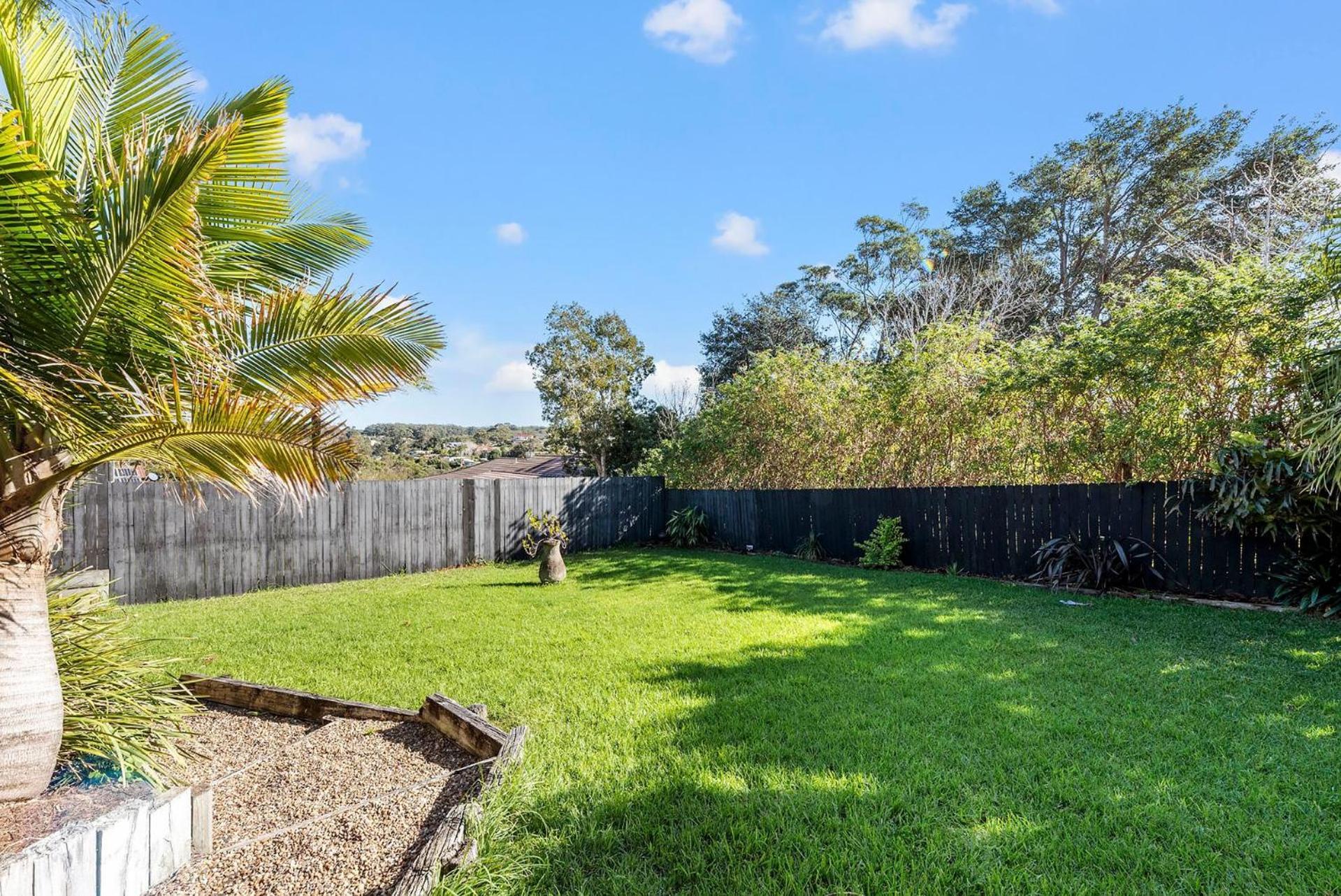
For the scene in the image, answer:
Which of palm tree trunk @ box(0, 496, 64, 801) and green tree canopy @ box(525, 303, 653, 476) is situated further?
green tree canopy @ box(525, 303, 653, 476)

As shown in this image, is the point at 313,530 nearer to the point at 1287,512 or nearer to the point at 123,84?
the point at 123,84

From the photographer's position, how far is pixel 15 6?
6.73 ft

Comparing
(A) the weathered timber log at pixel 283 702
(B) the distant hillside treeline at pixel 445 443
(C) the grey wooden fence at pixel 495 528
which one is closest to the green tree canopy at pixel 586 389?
(B) the distant hillside treeline at pixel 445 443

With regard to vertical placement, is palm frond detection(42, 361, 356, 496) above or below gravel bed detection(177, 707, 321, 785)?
above

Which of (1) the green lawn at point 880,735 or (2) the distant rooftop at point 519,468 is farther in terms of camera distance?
(2) the distant rooftop at point 519,468

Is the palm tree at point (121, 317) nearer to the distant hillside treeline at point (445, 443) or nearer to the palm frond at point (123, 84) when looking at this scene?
the palm frond at point (123, 84)

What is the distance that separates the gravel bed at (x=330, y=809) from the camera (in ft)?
5.66

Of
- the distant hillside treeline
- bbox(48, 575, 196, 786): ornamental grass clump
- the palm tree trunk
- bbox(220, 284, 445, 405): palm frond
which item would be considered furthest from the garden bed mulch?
the distant hillside treeline

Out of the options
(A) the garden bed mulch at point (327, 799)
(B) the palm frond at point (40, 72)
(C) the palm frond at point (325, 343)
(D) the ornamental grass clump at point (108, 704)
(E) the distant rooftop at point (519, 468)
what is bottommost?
(A) the garden bed mulch at point (327, 799)

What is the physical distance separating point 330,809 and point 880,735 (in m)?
2.19

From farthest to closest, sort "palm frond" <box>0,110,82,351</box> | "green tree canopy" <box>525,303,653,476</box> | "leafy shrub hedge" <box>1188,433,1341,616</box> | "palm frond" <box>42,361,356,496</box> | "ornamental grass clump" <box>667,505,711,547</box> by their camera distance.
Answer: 1. "green tree canopy" <box>525,303,653,476</box>
2. "ornamental grass clump" <box>667,505,711,547</box>
3. "leafy shrub hedge" <box>1188,433,1341,616</box>
4. "palm frond" <box>42,361,356,496</box>
5. "palm frond" <box>0,110,82,351</box>

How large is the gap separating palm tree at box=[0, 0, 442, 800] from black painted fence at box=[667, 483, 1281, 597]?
709cm

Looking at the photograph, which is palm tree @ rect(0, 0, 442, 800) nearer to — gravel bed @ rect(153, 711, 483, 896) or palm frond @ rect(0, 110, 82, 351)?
palm frond @ rect(0, 110, 82, 351)

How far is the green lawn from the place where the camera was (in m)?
1.76
